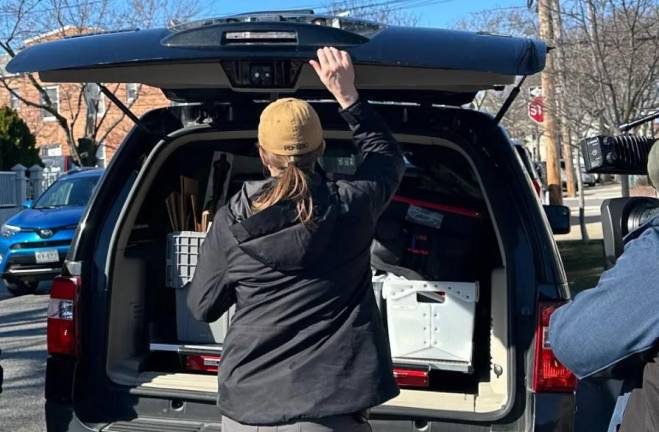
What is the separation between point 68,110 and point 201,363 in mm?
27690

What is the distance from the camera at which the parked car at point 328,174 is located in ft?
9.89

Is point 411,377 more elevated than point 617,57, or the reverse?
point 617,57

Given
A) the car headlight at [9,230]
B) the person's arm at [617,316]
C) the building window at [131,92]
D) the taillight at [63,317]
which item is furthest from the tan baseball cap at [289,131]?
the building window at [131,92]

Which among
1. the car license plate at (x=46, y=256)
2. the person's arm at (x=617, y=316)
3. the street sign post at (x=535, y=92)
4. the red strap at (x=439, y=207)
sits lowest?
the car license plate at (x=46, y=256)

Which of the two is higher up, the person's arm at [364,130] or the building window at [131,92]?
the building window at [131,92]

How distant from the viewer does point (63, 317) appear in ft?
12.3

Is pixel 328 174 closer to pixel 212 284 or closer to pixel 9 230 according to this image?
pixel 212 284

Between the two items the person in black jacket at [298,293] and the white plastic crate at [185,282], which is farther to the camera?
the white plastic crate at [185,282]

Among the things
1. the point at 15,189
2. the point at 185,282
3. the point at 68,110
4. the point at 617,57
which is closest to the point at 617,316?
the point at 185,282

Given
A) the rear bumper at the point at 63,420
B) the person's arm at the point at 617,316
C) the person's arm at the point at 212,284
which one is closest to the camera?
the person's arm at the point at 617,316

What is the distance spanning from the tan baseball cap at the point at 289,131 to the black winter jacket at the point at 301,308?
13 centimetres

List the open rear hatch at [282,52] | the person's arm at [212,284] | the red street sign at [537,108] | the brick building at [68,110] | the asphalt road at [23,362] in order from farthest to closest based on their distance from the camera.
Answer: the brick building at [68,110] → the red street sign at [537,108] → the asphalt road at [23,362] → the open rear hatch at [282,52] → the person's arm at [212,284]

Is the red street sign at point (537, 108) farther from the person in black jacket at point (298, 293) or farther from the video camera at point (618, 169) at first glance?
the person in black jacket at point (298, 293)

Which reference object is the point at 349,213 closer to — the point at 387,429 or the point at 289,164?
the point at 289,164
